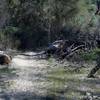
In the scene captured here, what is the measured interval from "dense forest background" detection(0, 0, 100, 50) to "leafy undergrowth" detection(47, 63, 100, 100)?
14192 millimetres

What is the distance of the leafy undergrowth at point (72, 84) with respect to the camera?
13.0 meters

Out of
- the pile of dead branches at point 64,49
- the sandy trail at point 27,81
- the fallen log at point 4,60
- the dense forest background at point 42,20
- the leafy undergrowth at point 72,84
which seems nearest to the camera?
the leafy undergrowth at point 72,84

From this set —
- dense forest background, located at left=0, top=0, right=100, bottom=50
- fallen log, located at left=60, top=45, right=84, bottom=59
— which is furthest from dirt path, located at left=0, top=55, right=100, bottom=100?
dense forest background, located at left=0, top=0, right=100, bottom=50

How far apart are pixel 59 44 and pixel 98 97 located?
12.4 metres

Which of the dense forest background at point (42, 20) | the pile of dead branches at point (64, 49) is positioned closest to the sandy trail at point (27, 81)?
the pile of dead branches at point (64, 49)

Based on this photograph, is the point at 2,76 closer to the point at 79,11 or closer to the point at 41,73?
the point at 41,73

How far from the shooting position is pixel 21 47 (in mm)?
33312

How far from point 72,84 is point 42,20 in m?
23.3

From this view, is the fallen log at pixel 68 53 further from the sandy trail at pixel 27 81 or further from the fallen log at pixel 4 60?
the fallen log at pixel 4 60

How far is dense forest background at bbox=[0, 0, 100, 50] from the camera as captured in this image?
3420cm

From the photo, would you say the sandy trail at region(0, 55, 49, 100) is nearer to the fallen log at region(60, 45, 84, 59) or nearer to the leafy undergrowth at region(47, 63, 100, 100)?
the leafy undergrowth at region(47, 63, 100, 100)

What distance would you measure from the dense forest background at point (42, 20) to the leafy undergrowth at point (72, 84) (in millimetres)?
14192

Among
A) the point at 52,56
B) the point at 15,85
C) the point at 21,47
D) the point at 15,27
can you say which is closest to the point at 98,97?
the point at 15,85

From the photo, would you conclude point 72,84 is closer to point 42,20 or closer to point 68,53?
point 68,53
